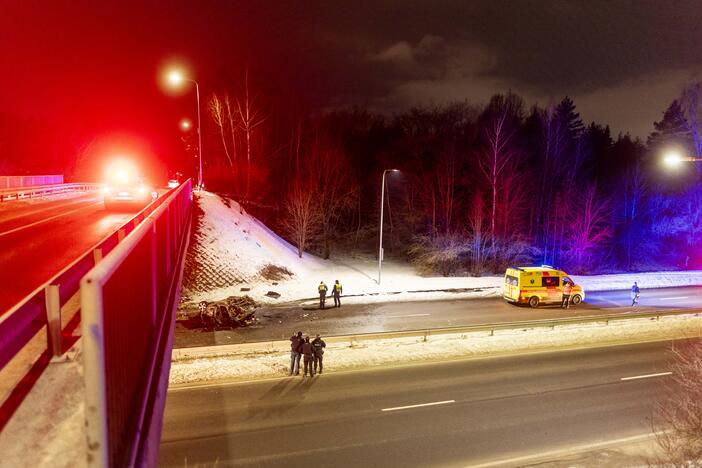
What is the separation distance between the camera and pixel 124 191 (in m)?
23.9

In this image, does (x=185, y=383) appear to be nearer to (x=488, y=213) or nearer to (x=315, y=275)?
(x=315, y=275)

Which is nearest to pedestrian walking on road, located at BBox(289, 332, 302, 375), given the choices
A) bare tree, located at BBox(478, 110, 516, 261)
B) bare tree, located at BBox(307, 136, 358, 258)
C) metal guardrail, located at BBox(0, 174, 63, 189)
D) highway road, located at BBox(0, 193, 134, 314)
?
highway road, located at BBox(0, 193, 134, 314)

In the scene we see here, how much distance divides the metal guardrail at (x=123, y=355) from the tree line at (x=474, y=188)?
116ft

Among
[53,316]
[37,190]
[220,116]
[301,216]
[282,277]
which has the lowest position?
[282,277]

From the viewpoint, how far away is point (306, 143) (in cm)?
5659

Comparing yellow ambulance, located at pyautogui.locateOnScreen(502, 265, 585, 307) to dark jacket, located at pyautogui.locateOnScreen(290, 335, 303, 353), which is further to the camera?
yellow ambulance, located at pyautogui.locateOnScreen(502, 265, 585, 307)

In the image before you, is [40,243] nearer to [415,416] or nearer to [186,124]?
[415,416]

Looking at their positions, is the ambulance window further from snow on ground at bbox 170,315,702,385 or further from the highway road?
the highway road

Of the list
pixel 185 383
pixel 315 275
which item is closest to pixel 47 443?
pixel 185 383

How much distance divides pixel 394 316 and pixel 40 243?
18.0 meters

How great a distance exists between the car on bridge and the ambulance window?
957 inches

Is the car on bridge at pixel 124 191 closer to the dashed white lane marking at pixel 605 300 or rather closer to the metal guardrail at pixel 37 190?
the metal guardrail at pixel 37 190

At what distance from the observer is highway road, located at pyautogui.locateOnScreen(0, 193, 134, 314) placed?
8469mm

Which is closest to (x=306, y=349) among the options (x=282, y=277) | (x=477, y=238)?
(x=282, y=277)
